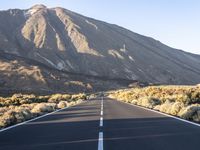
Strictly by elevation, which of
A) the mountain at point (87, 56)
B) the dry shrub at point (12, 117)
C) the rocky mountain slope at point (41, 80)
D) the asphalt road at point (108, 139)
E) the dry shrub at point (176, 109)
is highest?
the mountain at point (87, 56)

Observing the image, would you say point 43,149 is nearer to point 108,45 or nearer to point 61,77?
point 61,77

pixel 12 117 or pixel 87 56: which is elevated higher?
pixel 87 56

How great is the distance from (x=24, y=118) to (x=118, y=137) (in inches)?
419

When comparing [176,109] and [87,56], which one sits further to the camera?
[87,56]

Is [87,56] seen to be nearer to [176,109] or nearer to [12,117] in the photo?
[176,109]

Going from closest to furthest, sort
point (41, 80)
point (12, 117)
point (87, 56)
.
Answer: point (12, 117) → point (41, 80) → point (87, 56)

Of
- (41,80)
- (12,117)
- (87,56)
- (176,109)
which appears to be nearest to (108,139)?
(12,117)

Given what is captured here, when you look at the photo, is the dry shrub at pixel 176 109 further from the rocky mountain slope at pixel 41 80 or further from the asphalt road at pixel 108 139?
the rocky mountain slope at pixel 41 80

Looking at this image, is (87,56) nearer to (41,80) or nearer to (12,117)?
(41,80)

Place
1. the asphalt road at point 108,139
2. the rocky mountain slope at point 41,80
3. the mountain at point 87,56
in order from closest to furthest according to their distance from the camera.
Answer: the asphalt road at point 108,139
the rocky mountain slope at point 41,80
the mountain at point 87,56

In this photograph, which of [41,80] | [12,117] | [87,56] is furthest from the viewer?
[87,56]

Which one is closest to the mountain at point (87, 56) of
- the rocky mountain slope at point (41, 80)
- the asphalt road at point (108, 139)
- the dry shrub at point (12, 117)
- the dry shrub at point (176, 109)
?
the rocky mountain slope at point (41, 80)

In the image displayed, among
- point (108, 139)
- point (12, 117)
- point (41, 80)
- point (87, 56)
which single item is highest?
point (87, 56)

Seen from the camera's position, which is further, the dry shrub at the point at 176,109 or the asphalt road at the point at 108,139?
the dry shrub at the point at 176,109
